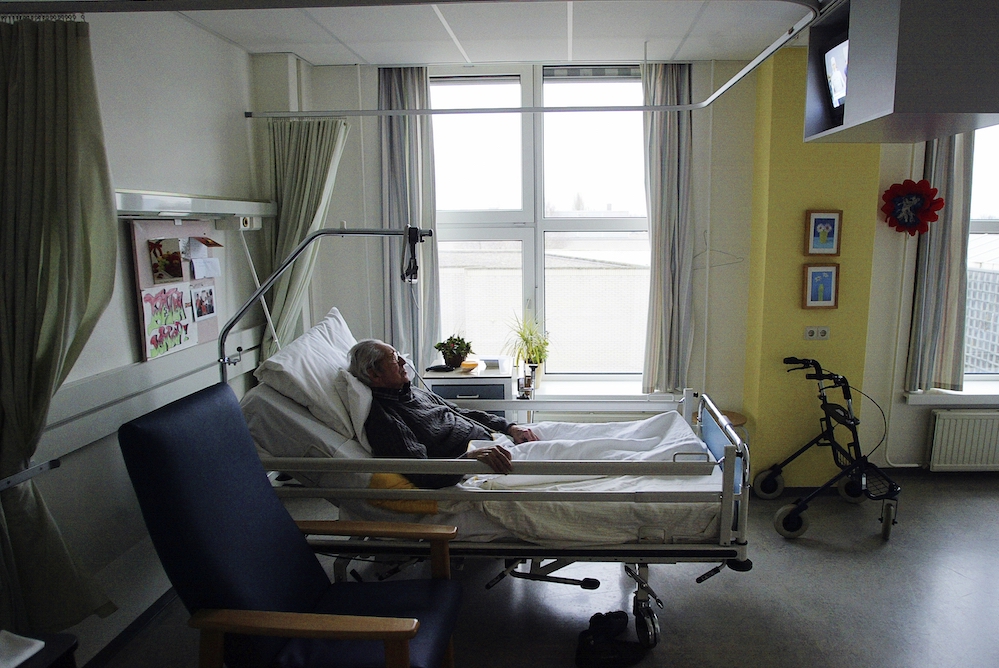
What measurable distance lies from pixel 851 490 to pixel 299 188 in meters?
3.47

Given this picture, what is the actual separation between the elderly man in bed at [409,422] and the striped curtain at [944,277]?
2547 mm

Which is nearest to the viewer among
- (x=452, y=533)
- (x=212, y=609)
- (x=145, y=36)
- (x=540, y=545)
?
(x=212, y=609)

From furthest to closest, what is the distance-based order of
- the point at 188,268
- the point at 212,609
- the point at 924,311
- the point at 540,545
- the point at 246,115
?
the point at 924,311 → the point at 246,115 → the point at 188,268 → the point at 540,545 → the point at 212,609

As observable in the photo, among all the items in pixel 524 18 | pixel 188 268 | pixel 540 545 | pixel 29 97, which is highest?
Answer: pixel 524 18

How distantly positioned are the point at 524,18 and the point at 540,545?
2.30 metres

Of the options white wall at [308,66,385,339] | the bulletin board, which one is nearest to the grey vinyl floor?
the bulletin board

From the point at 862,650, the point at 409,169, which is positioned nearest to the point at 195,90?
the point at 409,169

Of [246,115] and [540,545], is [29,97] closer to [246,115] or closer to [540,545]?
[246,115]

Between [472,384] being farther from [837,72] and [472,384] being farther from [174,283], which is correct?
[837,72]

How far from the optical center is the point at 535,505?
7.75 ft

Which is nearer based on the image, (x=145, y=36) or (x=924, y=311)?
(x=145, y=36)

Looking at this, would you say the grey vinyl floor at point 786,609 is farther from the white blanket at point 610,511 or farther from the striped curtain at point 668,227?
the striped curtain at point 668,227

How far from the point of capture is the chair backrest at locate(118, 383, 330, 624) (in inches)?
65.9

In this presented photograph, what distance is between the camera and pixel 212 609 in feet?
5.62
